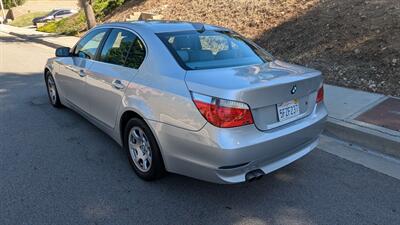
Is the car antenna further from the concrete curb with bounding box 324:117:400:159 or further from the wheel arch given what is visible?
the concrete curb with bounding box 324:117:400:159

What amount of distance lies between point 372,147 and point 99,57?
3.41 meters

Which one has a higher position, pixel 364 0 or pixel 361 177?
pixel 364 0

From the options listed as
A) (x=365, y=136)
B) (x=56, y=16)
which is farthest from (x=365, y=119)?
(x=56, y=16)

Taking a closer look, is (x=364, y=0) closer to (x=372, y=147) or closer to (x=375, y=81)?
(x=375, y=81)

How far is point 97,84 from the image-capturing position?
4.51 meters

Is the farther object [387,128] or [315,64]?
[315,64]

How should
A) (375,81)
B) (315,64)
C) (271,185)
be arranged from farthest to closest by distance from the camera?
(315,64) → (375,81) → (271,185)

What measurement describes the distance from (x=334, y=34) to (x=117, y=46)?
5.37 m

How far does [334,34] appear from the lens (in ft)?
26.7

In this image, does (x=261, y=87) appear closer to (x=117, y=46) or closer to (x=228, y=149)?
(x=228, y=149)

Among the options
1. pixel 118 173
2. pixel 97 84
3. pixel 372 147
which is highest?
pixel 97 84

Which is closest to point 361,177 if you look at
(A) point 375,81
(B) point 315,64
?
(A) point 375,81

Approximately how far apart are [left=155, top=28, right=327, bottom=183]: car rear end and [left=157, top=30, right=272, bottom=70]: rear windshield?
0.03ft

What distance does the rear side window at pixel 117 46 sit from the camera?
4.20 meters
